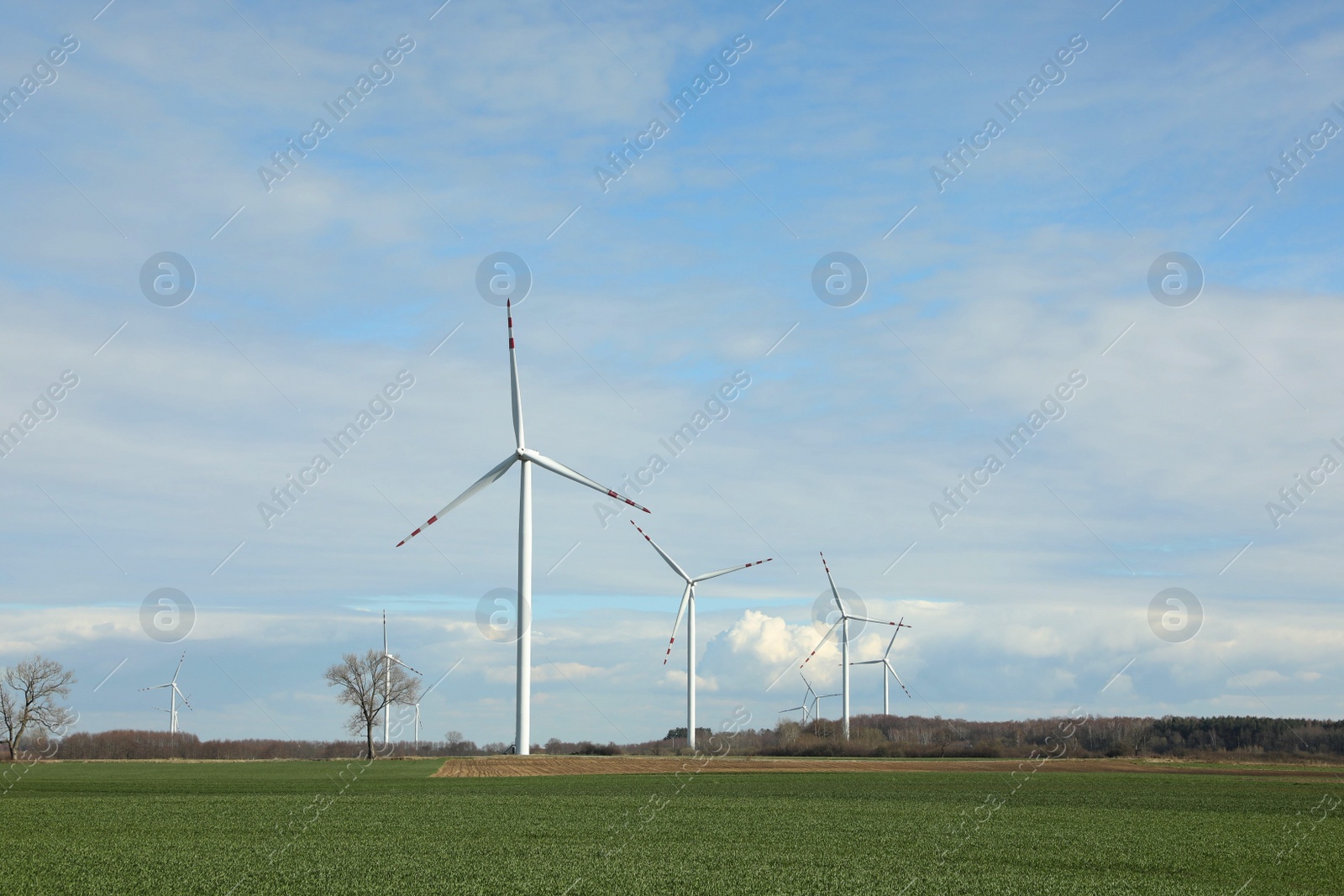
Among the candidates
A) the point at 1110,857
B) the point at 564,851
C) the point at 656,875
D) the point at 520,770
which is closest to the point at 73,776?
the point at 520,770

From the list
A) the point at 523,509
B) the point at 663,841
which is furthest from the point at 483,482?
the point at 663,841

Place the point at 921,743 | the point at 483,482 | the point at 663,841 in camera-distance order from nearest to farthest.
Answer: the point at 663,841
the point at 483,482
the point at 921,743

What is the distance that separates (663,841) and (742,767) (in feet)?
171

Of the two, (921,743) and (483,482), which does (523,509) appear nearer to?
(483,482)

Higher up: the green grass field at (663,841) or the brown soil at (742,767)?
the green grass field at (663,841)

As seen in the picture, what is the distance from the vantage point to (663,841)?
102 feet

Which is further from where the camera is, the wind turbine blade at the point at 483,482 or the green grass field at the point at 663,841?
the wind turbine blade at the point at 483,482

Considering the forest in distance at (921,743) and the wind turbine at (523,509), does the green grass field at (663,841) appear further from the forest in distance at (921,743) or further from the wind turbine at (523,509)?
the forest in distance at (921,743)

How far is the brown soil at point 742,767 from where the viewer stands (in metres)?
73.4

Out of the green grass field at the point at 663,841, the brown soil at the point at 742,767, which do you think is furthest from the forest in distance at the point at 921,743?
the green grass field at the point at 663,841

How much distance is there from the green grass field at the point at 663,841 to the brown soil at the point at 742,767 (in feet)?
61.2

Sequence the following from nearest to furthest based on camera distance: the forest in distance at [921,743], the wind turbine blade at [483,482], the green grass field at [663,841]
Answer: the green grass field at [663,841] → the wind turbine blade at [483,482] → the forest in distance at [921,743]

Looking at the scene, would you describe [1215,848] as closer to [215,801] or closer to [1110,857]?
[1110,857]

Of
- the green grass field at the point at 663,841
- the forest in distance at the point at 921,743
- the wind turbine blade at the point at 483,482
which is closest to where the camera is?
the green grass field at the point at 663,841
